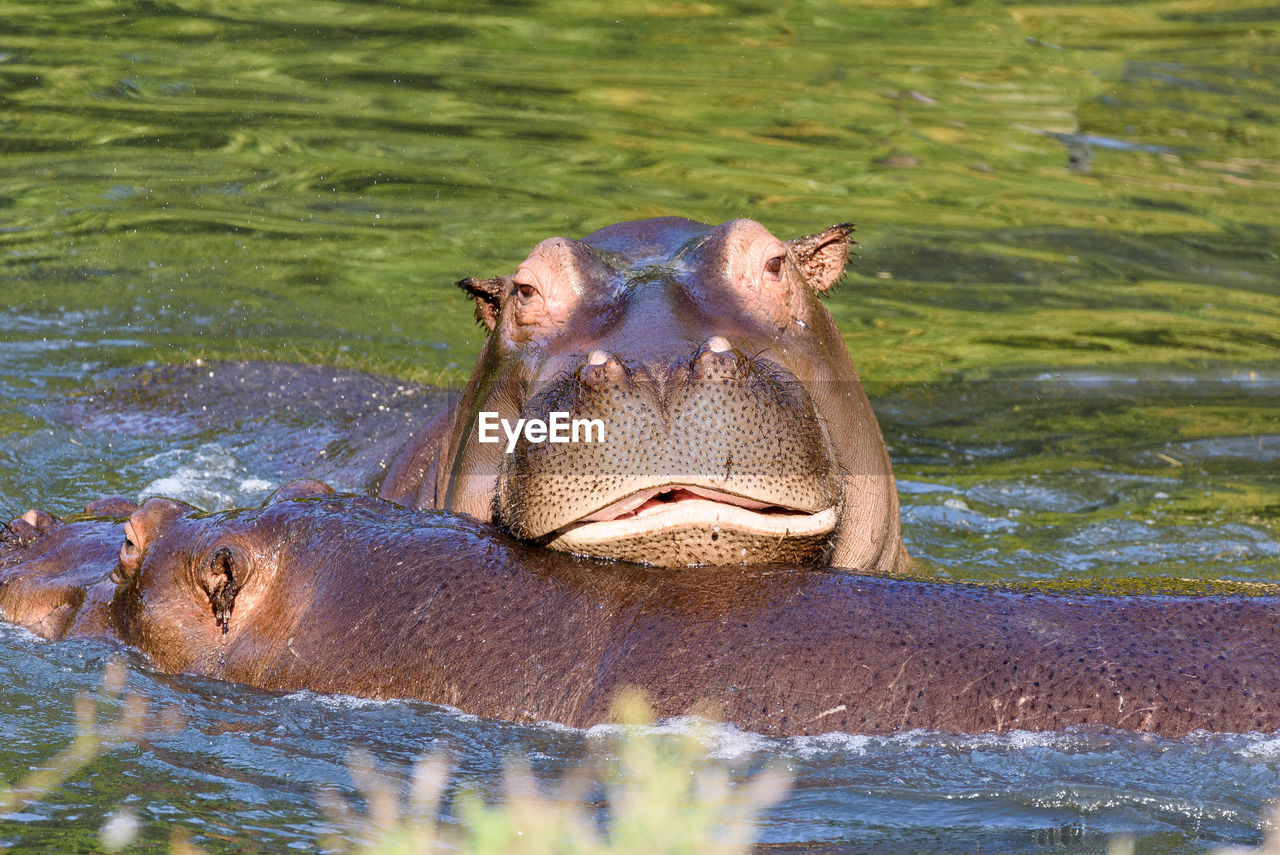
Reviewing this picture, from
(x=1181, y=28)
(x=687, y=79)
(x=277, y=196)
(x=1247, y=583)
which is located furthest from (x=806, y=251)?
(x=1181, y=28)

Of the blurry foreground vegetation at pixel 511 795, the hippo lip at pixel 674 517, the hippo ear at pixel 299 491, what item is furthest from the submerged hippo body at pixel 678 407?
the blurry foreground vegetation at pixel 511 795

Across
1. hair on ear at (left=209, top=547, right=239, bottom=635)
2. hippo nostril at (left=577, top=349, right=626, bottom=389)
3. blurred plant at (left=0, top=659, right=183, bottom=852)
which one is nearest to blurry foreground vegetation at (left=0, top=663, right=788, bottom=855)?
blurred plant at (left=0, top=659, right=183, bottom=852)

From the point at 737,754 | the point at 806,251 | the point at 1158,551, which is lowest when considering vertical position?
the point at 1158,551

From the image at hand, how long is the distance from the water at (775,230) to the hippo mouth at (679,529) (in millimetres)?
578

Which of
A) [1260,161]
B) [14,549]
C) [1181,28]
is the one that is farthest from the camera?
[1181,28]

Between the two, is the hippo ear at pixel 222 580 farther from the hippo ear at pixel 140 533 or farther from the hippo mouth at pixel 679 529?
the hippo mouth at pixel 679 529

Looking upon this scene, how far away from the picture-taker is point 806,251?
218 inches

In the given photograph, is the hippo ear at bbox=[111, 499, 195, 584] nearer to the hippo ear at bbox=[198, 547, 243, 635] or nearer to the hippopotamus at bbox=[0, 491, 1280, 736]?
the hippopotamus at bbox=[0, 491, 1280, 736]

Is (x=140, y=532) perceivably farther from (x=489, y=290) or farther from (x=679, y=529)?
(x=489, y=290)

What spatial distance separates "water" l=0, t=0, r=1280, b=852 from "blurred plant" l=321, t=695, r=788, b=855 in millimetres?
75

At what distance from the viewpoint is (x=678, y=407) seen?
407cm

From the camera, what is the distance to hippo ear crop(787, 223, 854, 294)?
5.53 metres

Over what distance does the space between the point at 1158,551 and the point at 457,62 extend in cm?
812

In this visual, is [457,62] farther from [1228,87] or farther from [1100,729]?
[1100,729]
